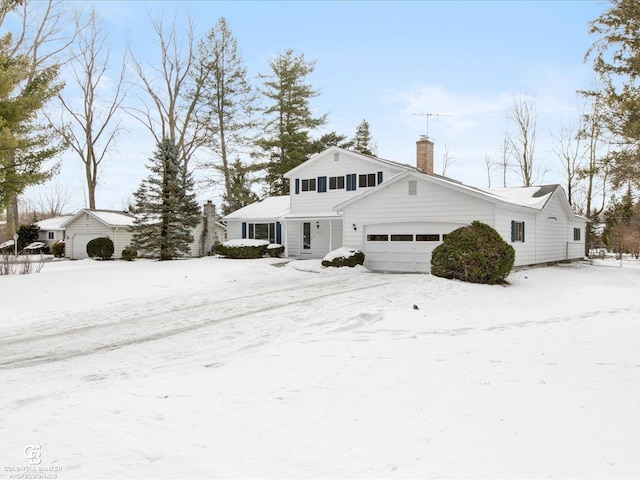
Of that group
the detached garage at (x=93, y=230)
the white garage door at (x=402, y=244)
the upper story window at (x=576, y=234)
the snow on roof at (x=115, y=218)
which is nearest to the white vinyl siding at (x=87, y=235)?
the detached garage at (x=93, y=230)

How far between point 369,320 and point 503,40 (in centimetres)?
1123

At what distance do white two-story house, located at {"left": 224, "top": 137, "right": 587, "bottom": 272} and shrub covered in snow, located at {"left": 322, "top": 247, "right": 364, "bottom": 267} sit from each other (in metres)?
0.76

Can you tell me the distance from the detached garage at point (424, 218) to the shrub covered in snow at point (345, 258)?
759 mm

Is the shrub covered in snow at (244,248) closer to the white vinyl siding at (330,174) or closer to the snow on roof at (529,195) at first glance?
the white vinyl siding at (330,174)

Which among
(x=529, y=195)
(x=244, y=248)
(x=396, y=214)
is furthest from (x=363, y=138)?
(x=396, y=214)

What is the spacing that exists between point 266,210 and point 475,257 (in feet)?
60.4

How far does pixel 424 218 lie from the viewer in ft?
63.6

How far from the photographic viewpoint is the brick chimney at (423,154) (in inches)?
962

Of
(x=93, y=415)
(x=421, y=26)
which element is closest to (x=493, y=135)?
(x=421, y=26)

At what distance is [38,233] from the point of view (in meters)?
42.9

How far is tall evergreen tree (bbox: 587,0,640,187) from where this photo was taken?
17.9 meters

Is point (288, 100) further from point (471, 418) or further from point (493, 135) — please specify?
point (471, 418)

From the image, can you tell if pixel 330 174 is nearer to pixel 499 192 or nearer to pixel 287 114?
pixel 499 192

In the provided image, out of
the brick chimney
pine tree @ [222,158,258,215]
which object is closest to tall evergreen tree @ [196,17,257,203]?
pine tree @ [222,158,258,215]
